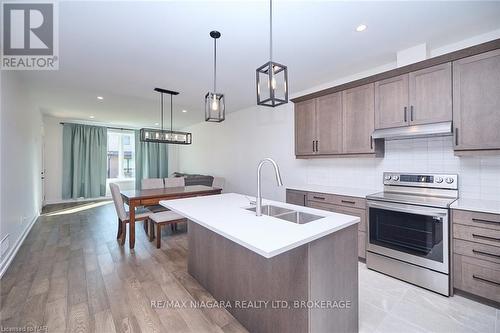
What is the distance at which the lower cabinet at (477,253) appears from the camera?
1.81 metres

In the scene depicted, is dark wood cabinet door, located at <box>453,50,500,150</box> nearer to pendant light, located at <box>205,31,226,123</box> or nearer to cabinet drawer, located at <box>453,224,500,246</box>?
cabinet drawer, located at <box>453,224,500,246</box>

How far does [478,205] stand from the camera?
198 centimetres

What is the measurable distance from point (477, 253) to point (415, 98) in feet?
5.24

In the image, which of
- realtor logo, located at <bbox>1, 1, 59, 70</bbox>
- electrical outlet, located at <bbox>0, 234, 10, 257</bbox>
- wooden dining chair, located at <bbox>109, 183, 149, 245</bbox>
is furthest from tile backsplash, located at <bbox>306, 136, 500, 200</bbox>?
electrical outlet, located at <bbox>0, 234, 10, 257</bbox>

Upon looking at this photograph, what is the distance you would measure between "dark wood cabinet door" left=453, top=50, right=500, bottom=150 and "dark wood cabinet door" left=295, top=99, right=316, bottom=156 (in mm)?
1658

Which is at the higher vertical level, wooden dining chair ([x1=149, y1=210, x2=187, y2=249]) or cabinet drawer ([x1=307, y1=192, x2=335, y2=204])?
cabinet drawer ([x1=307, y1=192, x2=335, y2=204])

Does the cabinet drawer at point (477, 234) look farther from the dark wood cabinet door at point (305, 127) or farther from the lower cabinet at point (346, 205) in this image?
the dark wood cabinet door at point (305, 127)

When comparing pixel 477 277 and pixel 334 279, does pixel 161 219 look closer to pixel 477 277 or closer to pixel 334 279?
pixel 334 279

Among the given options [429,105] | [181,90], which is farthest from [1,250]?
[429,105]

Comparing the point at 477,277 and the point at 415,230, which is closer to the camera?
the point at 477,277

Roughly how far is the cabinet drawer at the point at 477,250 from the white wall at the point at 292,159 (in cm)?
65

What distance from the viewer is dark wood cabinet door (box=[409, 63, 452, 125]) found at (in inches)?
86.5

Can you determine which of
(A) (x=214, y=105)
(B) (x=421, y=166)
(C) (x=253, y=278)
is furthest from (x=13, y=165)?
(B) (x=421, y=166)

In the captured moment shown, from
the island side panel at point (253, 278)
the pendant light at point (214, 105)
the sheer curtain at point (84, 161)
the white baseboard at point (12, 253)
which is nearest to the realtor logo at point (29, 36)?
the pendant light at point (214, 105)
